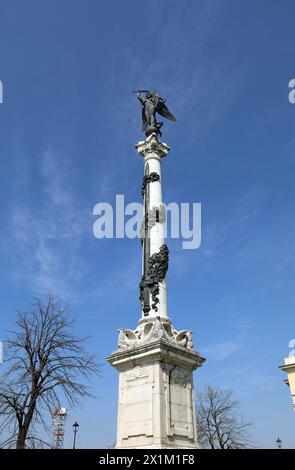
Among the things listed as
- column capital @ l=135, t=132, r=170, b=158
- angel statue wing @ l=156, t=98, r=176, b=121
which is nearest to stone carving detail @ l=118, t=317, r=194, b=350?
column capital @ l=135, t=132, r=170, b=158

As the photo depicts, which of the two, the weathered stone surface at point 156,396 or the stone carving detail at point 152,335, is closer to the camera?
the weathered stone surface at point 156,396

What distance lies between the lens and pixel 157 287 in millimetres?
14367

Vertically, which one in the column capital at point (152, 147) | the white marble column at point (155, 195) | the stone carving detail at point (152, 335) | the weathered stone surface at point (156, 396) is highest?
the column capital at point (152, 147)

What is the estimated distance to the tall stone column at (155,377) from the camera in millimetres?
11438

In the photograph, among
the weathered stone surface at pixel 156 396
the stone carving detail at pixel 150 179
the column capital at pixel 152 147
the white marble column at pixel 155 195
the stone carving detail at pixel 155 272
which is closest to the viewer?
the weathered stone surface at pixel 156 396

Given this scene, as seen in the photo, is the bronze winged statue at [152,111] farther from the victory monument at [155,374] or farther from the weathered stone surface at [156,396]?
the weathered stone surface at [156,396]

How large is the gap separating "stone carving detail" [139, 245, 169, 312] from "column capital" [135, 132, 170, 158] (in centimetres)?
478

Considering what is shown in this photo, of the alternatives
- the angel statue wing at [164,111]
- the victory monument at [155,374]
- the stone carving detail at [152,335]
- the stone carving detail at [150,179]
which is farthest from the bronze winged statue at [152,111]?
the stone carving detail at [152,335]

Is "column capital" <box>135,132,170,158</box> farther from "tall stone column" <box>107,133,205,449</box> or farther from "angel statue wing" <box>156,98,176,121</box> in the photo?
"tall stone column" <box>107,133,205,449</box>

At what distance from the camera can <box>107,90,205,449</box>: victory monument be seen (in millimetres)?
11453

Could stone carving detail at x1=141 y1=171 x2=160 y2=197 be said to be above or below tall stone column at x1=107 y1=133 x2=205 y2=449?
above

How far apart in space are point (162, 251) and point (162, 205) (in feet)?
7.26
